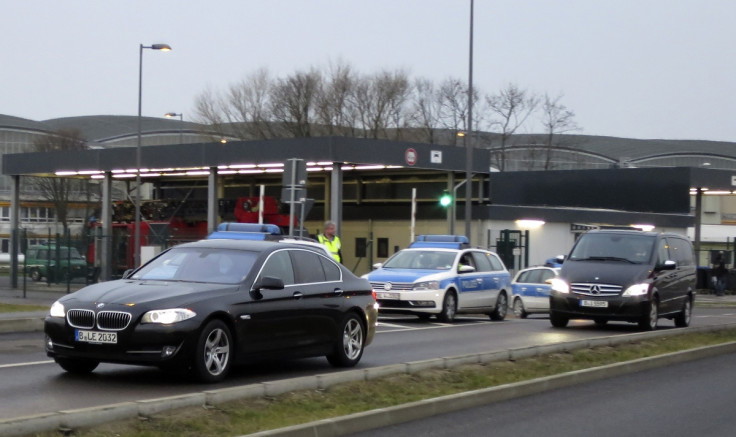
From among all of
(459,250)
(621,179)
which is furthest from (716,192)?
(459,250)

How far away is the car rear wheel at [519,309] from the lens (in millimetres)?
31719

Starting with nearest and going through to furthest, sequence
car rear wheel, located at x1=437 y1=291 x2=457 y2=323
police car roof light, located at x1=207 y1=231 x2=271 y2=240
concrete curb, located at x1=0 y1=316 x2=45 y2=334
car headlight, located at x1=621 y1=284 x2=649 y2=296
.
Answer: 1. police car roof light, located at x1=207 y1=231 x2=271 y2=240
2. concrete curb, located at x1=0 y1=316 x2=45 y2=334
3. car headlight, located at x1=621 y1=284 x2=649 y2=296
4. car rear wheel, located at x1=437 y1=291 x2=457 y2=323

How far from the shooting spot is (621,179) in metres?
59.7

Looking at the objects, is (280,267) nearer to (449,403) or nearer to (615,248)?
(449,403)

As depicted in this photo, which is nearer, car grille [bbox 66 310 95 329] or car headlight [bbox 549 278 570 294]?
car grille [bbox 66 310 95 329]

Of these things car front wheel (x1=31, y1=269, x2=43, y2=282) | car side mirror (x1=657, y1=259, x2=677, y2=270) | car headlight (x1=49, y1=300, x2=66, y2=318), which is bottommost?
car front wheel (x1=31, y1=269, x2=43, y2=282)

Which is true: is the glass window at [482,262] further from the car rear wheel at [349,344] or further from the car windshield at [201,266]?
the car windshield at [201,266]

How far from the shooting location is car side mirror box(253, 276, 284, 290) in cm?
1223

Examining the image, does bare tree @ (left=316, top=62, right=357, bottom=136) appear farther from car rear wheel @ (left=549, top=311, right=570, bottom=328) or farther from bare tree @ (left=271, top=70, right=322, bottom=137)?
car rear wheel @ (left=549, top=311, right=570, bottom=328)

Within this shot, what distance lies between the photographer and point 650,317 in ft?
70.8

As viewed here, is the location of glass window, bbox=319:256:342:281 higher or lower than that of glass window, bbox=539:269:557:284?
higher

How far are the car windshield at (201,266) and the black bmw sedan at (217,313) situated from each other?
0.04ft

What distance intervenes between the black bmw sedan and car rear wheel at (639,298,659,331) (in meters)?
8.74

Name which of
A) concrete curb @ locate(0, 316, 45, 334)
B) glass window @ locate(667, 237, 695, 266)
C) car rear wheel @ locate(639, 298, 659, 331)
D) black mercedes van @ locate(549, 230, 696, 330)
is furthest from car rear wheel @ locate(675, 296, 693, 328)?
concrete curb @ locate(0, 316, 45, 334)
